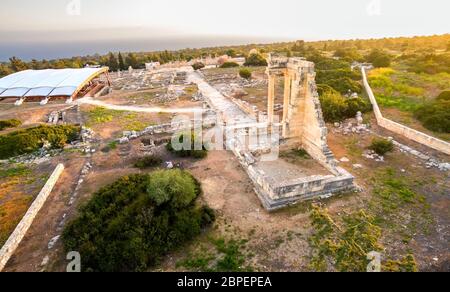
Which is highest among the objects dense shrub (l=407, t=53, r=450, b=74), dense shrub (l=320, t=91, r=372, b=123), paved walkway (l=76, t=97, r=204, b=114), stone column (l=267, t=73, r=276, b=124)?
dense shrub (l=407, t=53, r=450, b=74)

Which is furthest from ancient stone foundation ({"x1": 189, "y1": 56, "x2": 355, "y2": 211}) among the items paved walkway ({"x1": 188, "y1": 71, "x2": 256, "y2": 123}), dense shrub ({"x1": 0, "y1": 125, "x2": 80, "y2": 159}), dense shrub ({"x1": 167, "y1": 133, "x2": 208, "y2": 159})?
dense shrub ({"x1": 0, "y1": 125, "x2": 80, "y2": 159})

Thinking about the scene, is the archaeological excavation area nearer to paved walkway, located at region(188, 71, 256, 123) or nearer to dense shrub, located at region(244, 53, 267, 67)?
paved walkway, located at region(188, 71, 256, 123)

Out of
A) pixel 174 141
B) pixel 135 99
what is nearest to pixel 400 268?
pixel 174 141

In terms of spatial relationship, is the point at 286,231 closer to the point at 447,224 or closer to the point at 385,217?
the point at 385,217

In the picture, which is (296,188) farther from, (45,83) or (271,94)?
(45,83)

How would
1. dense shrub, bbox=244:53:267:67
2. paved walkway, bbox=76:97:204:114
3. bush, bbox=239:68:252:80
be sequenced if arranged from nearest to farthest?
paved walkway, bbox=76:97:204:114
bush, bbox=239:68:252:80
dense shrub, bbox=244:53:267:67

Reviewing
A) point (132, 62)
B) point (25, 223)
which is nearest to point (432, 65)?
point (25, 223)
